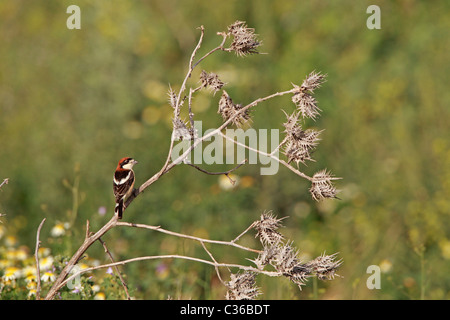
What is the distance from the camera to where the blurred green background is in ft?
20.3

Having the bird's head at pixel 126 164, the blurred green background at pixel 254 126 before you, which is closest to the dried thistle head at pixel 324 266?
the bird's head at pixel 126 164

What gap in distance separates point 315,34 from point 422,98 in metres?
1.58

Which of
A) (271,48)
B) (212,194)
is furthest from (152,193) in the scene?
(271,48)

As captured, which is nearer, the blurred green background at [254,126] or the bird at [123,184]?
the bird at [123,184]

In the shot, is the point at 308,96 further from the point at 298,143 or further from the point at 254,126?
the point at 254,126

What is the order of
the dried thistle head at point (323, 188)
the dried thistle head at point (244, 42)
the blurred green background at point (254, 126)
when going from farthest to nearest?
the blurred green background at point (254, 126) < the dried thistle head at point (244, 42) < the dried thistle head at point (323, 188)

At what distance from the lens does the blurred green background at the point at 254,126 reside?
6.20m

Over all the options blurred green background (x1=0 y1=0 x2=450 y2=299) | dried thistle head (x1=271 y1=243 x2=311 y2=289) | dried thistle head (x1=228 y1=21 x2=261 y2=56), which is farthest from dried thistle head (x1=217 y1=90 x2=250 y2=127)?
blurred green background (x1=0 y1=0 x2=450 y2=299)

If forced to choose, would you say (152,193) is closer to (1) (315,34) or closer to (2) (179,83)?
(2) (179,83)

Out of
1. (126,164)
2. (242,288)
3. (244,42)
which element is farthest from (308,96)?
(126,164)

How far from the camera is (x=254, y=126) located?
6.99 metres

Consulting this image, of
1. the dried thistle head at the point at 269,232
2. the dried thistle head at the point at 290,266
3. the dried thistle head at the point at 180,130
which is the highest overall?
the dried thistle head at the point at 180,130

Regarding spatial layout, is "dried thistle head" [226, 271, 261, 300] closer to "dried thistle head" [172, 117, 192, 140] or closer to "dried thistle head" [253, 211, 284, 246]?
"dried thistle head" [253, 211, 284, 246]

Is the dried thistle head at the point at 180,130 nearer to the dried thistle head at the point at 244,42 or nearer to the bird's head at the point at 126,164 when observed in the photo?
the dried thistle head at the point at 244,42
